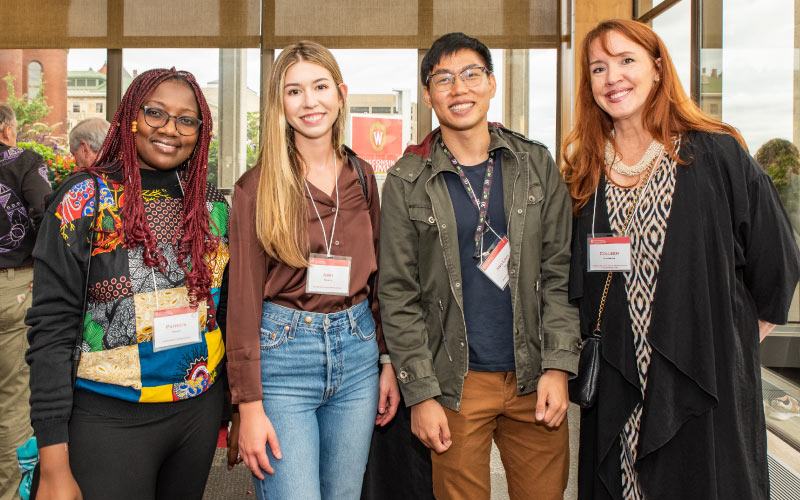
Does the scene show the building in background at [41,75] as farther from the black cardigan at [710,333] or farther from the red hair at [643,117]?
the black cardigan at [710,333]

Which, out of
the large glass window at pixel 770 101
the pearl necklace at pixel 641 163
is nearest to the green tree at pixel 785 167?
the large glass window at pixel 770 101

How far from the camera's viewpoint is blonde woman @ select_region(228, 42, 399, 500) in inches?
53.6

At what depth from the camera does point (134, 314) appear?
125 cm

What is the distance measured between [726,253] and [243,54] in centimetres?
511

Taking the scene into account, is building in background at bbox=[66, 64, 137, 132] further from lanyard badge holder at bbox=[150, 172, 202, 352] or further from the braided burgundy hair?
lanyard badge holder at bbox=[150, 172, 202, 352]

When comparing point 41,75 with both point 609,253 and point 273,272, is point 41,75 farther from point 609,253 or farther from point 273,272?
point 609,253

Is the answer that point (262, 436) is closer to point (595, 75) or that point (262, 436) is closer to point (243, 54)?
point (595, 75)

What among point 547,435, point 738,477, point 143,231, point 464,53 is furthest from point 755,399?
point 143,231

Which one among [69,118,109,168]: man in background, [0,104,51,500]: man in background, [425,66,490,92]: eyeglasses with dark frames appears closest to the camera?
[425,66,490,92]: eyeglasses with dark frames

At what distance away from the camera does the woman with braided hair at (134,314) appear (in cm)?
119

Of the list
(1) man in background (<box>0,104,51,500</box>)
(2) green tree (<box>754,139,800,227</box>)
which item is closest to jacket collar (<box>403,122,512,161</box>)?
(1) man in background (<box>0,104,51,500</box>)

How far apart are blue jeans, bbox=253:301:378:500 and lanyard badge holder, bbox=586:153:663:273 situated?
67 cm

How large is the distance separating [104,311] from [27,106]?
5.71 metres

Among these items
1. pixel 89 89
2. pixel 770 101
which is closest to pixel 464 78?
pixel 770 101
